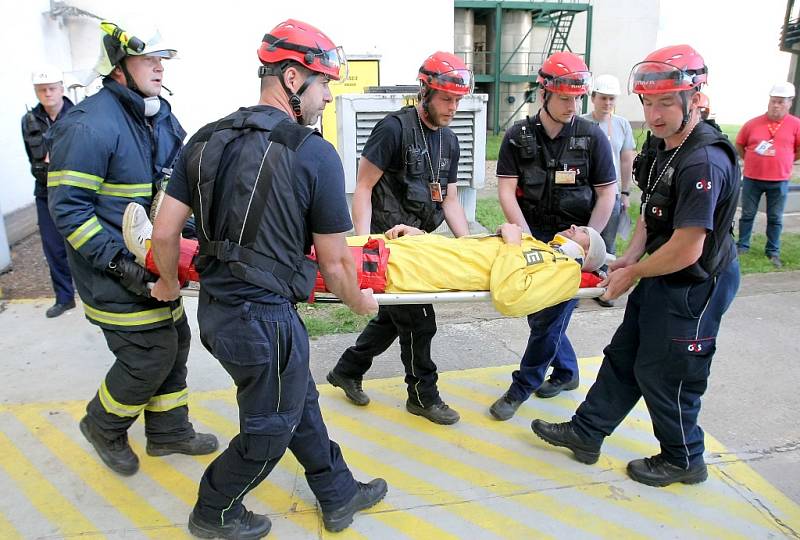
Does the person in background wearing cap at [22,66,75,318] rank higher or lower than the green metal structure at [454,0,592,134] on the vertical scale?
lower

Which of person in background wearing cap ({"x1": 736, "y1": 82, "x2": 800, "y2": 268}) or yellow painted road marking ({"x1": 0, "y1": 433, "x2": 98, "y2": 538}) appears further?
person in background wearing cap ({"x1": 736, "y1": 82, "x2": 800, "y2": 268})

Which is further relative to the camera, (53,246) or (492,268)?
(53,246)

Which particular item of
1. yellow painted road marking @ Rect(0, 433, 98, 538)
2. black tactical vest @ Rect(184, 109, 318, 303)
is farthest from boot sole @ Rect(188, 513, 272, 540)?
black tactical vest @ Rect(184, 109, 318, 303)

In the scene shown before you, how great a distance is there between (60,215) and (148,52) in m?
0.79

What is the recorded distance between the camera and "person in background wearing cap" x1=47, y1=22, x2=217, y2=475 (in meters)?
2.50

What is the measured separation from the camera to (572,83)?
3271 mm

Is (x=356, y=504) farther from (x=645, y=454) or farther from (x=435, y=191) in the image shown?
(x=435, y=191)

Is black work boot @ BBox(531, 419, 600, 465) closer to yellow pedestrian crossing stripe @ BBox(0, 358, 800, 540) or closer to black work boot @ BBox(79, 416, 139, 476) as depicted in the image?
yellow pedestrian crossing stripe @ BBox(0, 358, 800, 540)

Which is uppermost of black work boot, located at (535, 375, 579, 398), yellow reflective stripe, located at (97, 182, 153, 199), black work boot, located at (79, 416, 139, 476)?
yellow reflective stripe, located at (97, 182, 153, 199)

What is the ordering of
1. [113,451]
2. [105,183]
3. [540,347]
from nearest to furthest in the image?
[105,183] → [113,451] → [540,347]

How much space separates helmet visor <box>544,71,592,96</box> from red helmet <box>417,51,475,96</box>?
0.50m

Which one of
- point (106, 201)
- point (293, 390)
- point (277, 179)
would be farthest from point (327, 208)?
point (106, 201)

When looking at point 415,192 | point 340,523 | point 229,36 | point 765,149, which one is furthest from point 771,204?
point 229,36

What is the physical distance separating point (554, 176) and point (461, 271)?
1.03m
